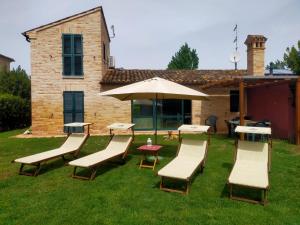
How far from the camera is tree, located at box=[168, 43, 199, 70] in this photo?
48.8 meters

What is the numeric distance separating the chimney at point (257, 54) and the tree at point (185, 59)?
3342 cm

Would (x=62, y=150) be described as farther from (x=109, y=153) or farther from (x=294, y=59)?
(x=294, y=59)

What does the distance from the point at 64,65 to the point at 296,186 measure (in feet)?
43.3

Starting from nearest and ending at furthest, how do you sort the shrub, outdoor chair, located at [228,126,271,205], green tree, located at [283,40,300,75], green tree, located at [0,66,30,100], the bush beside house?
outdoor chair, located at [228,126,271,205], green tree, located at [283,40,300,75], the shrub, the bush beside house, green tree, located at [0,66,30,100]

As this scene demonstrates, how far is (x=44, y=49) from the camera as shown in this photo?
14.2 meters

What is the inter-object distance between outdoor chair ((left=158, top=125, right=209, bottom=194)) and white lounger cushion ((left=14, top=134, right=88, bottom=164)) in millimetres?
3532

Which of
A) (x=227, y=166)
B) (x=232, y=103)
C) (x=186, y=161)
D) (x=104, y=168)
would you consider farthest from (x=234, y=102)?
(x=104, y=168)

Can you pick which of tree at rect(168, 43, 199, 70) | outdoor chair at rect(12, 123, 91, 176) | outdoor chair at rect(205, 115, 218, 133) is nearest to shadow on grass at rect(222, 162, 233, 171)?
outdoor chair at rect(12, 123, 91, 176)


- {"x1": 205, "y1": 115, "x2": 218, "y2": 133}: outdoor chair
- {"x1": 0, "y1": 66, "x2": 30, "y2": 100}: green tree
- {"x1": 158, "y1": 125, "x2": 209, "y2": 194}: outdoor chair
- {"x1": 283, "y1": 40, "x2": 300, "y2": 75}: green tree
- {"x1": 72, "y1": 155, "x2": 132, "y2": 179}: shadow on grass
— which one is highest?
{"x1": 283, "y1": 40, "x2": 300, "y2": 75}: green tree

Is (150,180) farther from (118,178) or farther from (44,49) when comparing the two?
(44,49)

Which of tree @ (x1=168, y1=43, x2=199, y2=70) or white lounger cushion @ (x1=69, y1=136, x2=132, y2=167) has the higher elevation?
tree @ (x1=168, y1=43, x2=199, y2=70)

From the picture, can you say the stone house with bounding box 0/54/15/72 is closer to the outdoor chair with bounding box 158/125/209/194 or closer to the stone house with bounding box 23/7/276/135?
the stone house with bounding box 23/7/276/135

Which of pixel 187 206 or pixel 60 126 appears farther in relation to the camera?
pixel 60 126

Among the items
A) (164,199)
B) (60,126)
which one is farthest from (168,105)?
(164,199)
